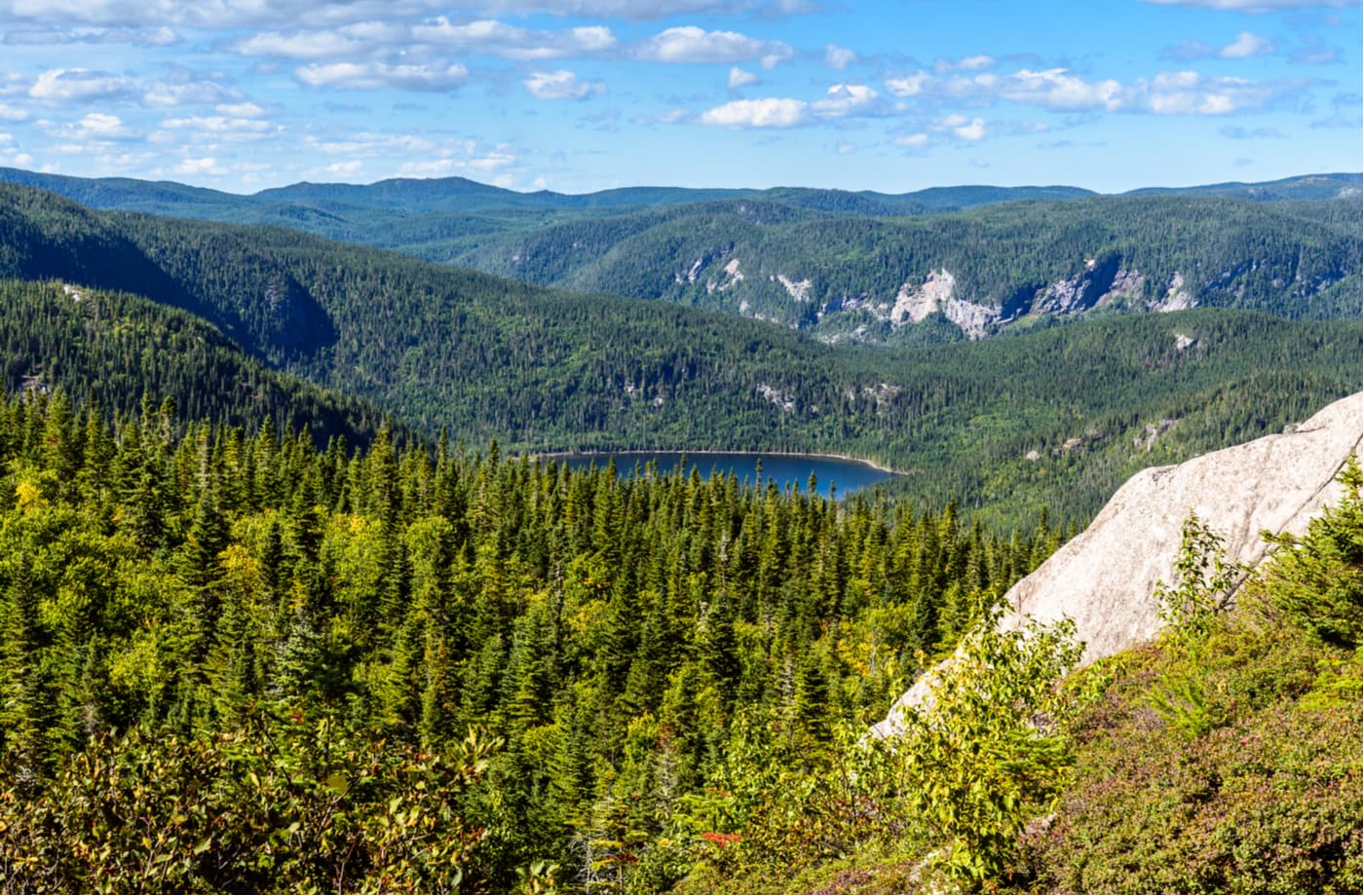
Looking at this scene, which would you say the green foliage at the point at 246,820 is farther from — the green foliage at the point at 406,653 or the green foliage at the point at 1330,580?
the green foliage at the point at 1330,580

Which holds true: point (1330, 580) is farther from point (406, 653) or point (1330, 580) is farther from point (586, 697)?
point (406, 653)

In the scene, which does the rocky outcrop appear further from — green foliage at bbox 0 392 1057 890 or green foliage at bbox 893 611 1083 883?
green foliage at bbox 893 611 1083 883

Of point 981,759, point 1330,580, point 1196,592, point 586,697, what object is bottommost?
point 586,697

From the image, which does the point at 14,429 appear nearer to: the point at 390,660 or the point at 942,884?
the point at 390,660

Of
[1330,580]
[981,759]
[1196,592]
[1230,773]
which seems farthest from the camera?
[1196,592]

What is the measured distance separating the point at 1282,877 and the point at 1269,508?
94.0 feet

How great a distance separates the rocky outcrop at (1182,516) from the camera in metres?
45.5

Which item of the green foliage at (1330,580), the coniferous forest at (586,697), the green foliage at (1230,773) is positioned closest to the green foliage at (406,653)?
the coniferous forest at (586,697)

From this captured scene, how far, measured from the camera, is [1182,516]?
161ft

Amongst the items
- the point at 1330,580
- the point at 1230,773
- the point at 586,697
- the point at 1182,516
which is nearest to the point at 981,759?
the point at 1230,773

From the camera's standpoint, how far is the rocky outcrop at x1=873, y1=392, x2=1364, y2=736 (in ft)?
149

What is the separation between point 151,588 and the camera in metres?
113

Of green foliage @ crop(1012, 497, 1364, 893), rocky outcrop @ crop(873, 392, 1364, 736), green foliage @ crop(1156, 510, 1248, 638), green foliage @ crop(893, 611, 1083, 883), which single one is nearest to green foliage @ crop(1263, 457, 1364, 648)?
green foliage @ crop(1012, 497, 1364, 893)

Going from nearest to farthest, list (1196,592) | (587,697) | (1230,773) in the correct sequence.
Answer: (1230,773) < (1196,592) < (587,697)
